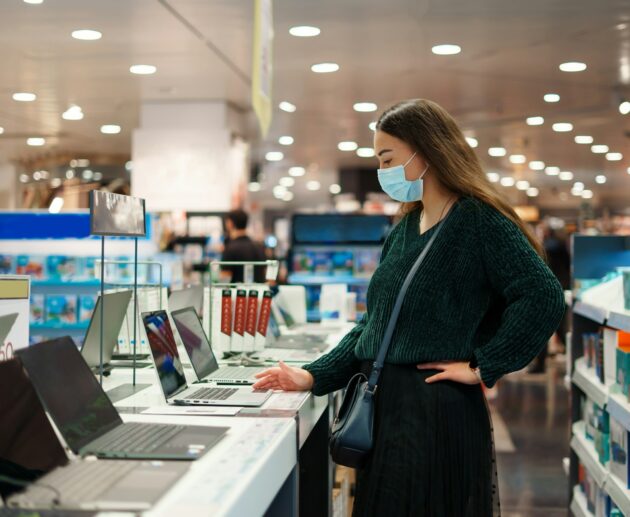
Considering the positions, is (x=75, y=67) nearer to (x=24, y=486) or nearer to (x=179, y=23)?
(x=179, y=23)

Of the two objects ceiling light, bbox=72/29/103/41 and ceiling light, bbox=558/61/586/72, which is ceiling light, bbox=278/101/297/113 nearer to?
ceiling light, bbox=558/61/586/72

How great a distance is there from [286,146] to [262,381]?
13.0 m

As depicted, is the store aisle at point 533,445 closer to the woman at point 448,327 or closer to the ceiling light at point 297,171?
the woman at point 448,327

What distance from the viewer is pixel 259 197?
30984 mm

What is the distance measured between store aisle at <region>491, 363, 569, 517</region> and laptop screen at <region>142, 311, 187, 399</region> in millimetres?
3049

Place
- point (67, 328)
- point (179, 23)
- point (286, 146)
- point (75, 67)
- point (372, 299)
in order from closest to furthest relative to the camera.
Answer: point (372, 299) → point (179, 23) → point (67, 328) → point (75, 67) → point (286, 146)

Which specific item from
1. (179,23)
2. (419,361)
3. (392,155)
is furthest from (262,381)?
(179,23)

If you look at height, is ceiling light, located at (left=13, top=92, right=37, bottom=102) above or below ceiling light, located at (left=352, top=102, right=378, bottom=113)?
below

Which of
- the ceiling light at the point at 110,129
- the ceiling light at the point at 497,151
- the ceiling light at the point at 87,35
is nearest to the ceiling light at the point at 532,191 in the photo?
the ceiling light at the point at 497,151

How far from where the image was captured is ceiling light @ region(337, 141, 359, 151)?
48.1 feet

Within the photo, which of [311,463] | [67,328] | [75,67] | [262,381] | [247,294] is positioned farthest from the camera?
[75,67]

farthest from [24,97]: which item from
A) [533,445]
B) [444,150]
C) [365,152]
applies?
[444,150]

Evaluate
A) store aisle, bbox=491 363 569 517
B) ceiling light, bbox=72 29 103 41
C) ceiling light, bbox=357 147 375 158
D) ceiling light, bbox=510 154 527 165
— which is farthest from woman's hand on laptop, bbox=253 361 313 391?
ceiling light, bbox=510 154 527 165

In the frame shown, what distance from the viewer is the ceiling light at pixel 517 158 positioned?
645 inches
